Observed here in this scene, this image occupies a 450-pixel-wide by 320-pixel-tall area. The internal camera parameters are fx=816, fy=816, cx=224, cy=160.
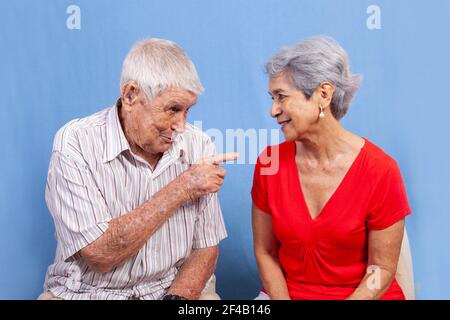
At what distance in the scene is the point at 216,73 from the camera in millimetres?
2615

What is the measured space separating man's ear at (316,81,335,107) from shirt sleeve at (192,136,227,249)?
342mm

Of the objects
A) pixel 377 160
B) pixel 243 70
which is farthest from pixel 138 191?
pixel 243 70

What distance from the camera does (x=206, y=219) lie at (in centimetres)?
211

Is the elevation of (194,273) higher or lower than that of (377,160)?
lower

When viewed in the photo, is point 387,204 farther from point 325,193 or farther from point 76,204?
point 76,204

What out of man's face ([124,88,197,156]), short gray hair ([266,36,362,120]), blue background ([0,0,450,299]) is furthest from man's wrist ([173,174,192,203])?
blue background ([0,0,450,299])

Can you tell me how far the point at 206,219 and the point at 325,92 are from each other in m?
0.46

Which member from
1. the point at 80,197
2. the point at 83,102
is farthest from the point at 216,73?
the point at 80,197

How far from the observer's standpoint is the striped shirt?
76.0 inches

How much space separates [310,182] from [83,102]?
91cm

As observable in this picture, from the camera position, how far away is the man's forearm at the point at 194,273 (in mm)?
2049

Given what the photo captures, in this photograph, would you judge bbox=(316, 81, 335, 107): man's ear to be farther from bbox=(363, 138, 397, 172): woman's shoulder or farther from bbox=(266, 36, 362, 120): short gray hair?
bbox=(363, 138, 397, 172): woman's shoulder

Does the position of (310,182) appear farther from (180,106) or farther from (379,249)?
(180,106)

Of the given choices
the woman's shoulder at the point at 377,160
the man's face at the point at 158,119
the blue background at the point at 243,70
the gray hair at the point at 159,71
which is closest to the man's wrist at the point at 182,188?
the man's face at the point at 158,119
